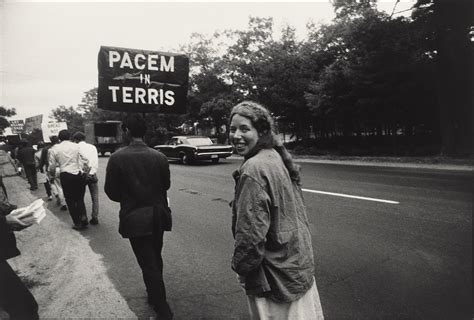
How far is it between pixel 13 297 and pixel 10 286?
97 mm

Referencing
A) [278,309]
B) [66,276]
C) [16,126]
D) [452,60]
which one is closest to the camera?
[278,309]

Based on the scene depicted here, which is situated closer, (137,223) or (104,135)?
(137,223)

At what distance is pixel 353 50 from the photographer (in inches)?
726

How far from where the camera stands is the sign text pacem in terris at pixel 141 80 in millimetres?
3285

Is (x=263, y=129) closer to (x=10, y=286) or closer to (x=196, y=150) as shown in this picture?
(x=10, y=286)

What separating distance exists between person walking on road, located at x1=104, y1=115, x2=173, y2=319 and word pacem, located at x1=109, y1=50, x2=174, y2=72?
0.61m

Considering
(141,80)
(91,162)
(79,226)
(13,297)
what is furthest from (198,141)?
(13,297)

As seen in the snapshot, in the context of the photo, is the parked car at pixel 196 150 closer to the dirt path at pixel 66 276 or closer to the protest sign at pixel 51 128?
the protest sign at pixel 51 128

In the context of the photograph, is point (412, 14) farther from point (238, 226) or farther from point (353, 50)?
point (238, 226)

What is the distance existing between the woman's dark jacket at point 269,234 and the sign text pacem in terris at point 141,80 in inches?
81.0

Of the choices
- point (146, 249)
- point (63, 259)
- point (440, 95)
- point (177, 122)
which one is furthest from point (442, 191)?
point (177, 122)

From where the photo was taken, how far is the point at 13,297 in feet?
8.11

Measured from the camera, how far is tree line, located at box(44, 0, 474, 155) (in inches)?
602

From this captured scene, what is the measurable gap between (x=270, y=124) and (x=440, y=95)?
1716cm
